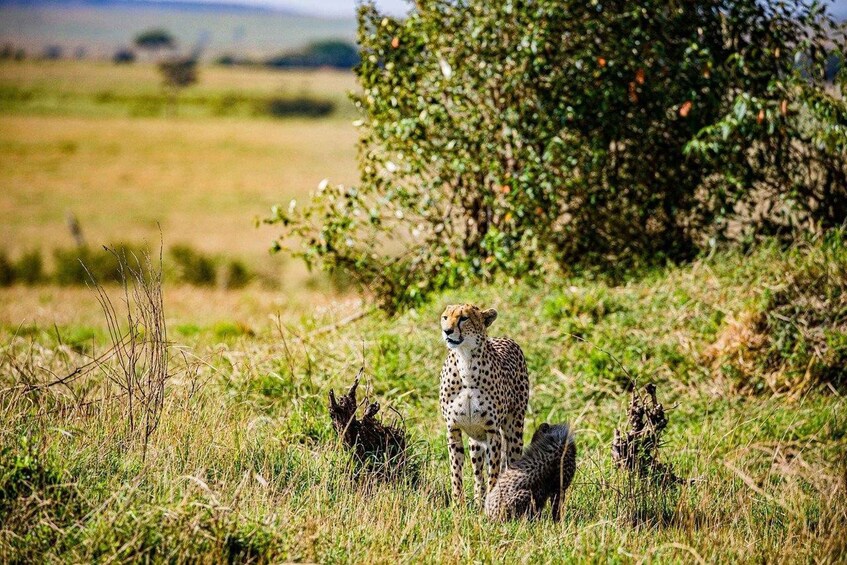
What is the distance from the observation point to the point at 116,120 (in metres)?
71.5

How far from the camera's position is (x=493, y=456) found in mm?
5074

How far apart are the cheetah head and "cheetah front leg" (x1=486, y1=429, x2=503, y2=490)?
1.56 feet

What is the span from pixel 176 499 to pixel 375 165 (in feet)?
20.9

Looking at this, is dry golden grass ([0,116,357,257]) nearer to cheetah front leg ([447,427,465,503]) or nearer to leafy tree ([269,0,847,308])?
leafy tree ([269,0,847,308])

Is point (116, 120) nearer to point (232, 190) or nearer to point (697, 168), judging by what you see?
point (232, 190)

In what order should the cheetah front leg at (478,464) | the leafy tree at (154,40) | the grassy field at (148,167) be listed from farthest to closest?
the leafy tree at (154,40) < the grassy field at (148,167) < the cheetah front leg at (478,464)

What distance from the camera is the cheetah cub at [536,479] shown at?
479cm

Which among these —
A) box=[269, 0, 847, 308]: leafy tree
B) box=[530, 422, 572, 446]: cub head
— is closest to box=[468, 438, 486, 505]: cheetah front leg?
box=[530, 422, 572, 446]: cub head

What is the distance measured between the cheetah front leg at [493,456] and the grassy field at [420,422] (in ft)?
0.68

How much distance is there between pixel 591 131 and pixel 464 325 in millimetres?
4951

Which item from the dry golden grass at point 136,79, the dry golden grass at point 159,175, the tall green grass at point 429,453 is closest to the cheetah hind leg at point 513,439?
the tall green grass at point 429,453

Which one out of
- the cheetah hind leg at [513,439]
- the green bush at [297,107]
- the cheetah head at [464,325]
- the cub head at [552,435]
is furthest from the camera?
the green bush at [297,107]

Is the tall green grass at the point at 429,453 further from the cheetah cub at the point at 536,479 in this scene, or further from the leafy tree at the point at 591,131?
the leafy tree at the point at 591,131

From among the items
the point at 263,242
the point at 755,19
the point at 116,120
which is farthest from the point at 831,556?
the point at 116,120
